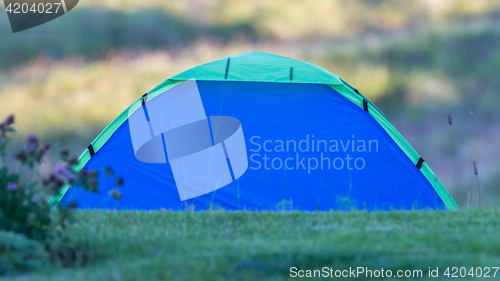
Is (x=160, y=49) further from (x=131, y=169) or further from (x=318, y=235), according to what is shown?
(x=318, y=235)

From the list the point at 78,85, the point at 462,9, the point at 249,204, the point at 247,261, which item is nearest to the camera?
the point at 247,261

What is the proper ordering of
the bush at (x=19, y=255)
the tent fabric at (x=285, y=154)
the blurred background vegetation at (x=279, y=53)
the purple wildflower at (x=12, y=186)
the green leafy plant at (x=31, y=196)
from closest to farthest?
1. the bush at (x=19, y=255)
2. the purple wildflower at (x=12, y=186)
3. the green leafy plant at (x=31, y=196)
4. the tent fabric at (x=285, y=154)
5. the blurred background vegetation at (x=279, y=53)

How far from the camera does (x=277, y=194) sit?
4770 millimetres

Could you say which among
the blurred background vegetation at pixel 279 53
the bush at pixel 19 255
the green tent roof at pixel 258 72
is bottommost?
the bush at pixel 19 255

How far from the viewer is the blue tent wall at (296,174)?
476 cm

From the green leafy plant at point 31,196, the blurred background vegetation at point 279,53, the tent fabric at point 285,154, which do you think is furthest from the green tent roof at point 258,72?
the blurred background vegetation at point 279,53

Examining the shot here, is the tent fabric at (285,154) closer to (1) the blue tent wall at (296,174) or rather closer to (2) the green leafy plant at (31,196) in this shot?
(1) the blue tent wall at (296,174)

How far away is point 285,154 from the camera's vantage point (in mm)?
4848

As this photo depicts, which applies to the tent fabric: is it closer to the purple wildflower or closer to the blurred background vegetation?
the purple wildflower

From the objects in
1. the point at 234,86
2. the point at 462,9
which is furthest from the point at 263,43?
the point at 234,86

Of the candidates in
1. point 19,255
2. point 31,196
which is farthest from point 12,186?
point 19,255

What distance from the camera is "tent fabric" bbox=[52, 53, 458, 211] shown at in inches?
187

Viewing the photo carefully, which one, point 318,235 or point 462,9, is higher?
point 462,9

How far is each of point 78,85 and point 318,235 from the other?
871cm
